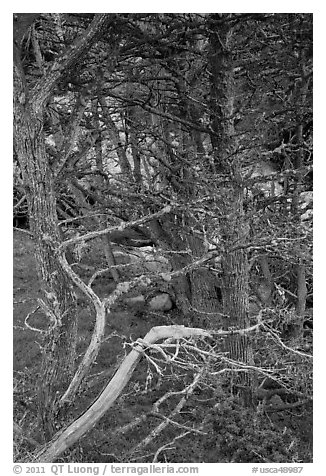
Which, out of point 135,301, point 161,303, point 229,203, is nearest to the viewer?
point 229,203

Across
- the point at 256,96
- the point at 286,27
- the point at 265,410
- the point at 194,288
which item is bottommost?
the point at 265,410

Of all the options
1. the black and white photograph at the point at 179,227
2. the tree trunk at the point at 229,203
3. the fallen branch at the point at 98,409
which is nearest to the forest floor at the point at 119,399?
the black and white photograph at the point at 179,227

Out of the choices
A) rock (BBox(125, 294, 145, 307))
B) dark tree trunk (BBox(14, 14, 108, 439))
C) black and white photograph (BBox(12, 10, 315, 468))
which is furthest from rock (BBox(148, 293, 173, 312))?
dark tree trunk (BBox(14, 14, 108, 439))

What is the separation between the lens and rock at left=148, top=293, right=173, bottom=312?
7387 mm

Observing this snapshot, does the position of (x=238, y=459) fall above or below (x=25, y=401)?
below

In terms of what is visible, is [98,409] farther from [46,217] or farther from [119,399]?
[46,217]

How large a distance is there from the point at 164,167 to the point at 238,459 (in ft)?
10.7

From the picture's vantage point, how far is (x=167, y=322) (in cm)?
693

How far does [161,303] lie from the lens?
24.6ft

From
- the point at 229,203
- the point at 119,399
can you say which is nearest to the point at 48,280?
the point at 119,399

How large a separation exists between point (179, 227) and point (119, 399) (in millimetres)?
2352

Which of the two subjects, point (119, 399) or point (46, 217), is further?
point (119, 399)
